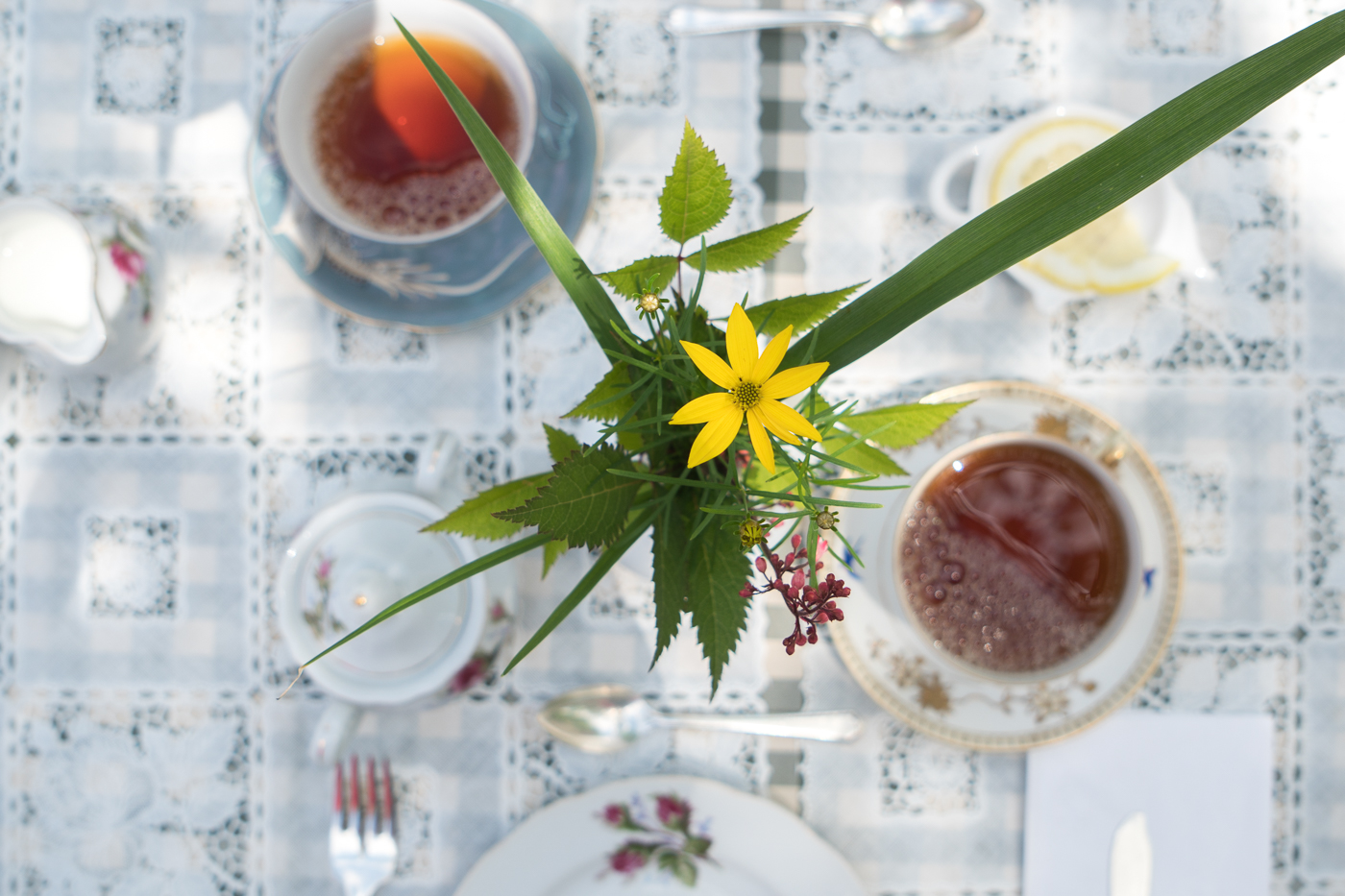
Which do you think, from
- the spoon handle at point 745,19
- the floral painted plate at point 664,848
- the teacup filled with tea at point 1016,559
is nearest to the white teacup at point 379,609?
the floral painted plate at point 664,848

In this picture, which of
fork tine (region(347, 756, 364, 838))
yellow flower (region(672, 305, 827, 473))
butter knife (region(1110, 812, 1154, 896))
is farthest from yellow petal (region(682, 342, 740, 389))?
butter knife (region(1110, 812, 1154, 896))

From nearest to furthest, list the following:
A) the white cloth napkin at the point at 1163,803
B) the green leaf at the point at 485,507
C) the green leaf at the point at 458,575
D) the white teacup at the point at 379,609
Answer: the green leaf at the point at 458,575
the green leaf at the point at 485,507
the white teacup at the point at 379,609
the white cloth napkin at the point at 1163,803

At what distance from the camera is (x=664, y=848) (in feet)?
2.60

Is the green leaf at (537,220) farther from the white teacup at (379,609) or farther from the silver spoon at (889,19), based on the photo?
the silver spoon at (889,19)

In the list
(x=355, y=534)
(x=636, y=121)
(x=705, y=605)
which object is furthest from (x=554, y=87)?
(x=705, y=605)

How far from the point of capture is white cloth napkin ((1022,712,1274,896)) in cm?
80

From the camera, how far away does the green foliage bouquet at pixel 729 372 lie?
388 mm

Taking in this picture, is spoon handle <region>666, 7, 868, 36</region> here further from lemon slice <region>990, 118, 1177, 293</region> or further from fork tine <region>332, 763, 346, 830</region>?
fork tine <region>332, 763, 346, 830</region>

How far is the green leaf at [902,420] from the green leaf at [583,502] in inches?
5.7

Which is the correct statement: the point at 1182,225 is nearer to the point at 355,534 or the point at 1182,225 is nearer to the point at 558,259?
the point at 558,259

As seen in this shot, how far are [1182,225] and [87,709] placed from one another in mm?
1148

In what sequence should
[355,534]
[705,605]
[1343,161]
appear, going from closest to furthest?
1. [705,605]
2. [355,534]
3. [1343,161]

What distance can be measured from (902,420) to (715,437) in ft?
0.53

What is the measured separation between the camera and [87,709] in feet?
2.67
